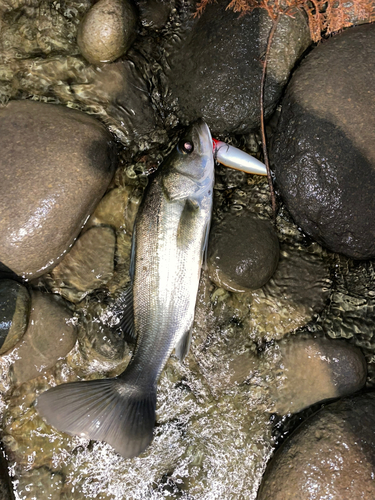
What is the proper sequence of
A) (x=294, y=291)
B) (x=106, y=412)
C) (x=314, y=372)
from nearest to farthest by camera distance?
(x=106, y=412), (x=314, y=372), (x=294, y=291)

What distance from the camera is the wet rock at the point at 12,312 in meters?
3.80

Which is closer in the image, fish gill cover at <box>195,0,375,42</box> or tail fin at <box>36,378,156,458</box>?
tail fin at <box>36,378,156,458</box>

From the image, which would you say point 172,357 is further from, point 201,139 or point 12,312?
point 201,139

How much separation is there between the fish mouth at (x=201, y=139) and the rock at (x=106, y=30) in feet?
4.76

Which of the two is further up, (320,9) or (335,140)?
(320,9)

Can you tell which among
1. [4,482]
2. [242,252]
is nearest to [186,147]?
[242,252]

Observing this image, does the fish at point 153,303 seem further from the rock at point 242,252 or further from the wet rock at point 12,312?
the wet rock at point 12,312

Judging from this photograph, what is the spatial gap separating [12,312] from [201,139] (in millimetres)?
2578

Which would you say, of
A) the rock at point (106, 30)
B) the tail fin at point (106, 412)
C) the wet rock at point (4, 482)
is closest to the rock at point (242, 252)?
the tail fin at point (106, 412)

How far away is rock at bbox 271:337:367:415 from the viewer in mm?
3869

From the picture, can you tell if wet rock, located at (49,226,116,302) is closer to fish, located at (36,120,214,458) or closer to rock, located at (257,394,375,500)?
fish, located at (36,120,214,458)

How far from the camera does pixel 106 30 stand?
13.1 feet

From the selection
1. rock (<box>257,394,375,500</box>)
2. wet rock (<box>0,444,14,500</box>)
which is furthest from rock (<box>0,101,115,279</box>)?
rock (<box>257,394,375,500</box>)

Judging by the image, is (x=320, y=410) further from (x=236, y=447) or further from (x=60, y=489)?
(x=60, y=489)
